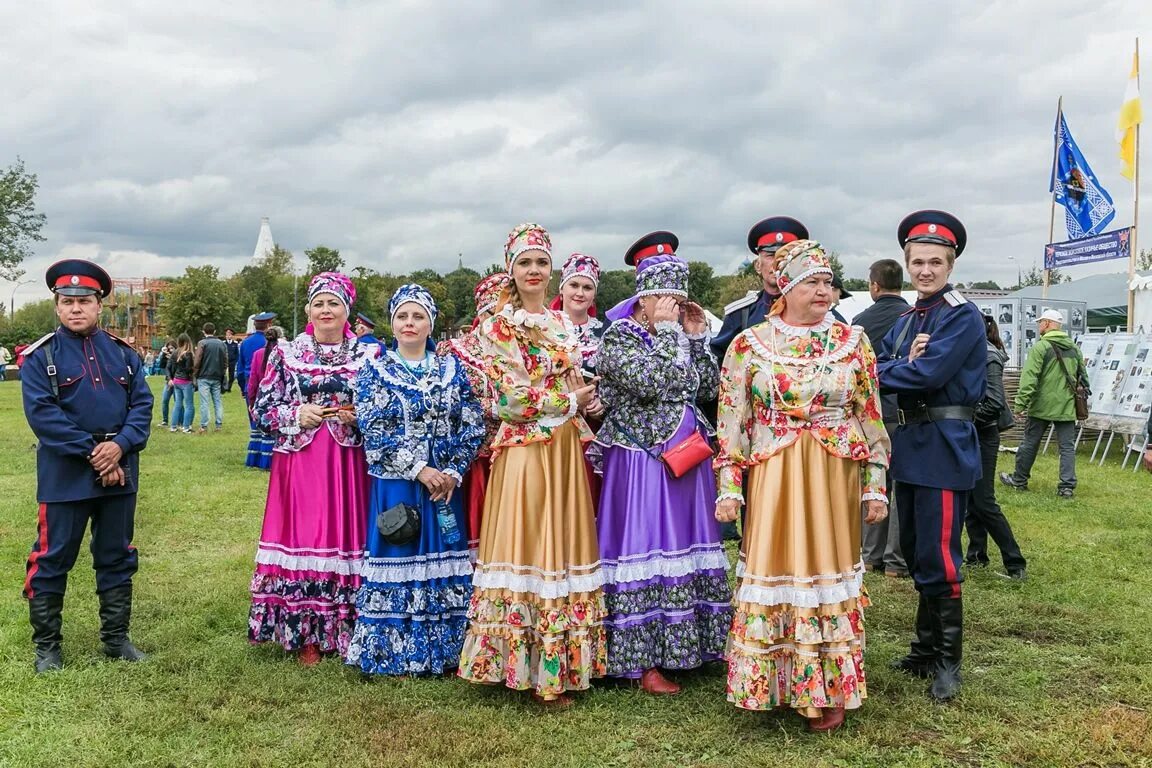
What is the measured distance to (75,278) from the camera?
4.80 meters

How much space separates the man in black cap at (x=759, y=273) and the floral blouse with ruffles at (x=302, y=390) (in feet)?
6.91

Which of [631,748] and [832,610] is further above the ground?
[832,610]

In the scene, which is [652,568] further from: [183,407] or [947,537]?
[183,407]

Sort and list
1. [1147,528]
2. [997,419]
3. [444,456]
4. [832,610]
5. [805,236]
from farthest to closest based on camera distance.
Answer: [1147,528] < [997,419] < [805,236] < [444,456] < [832,610]

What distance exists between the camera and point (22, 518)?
864 centimetres

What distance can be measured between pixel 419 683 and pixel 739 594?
5.85 ft

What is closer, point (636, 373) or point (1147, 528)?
point (636, 373)

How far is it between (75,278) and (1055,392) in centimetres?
981

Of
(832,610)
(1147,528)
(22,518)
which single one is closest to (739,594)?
(832,610)

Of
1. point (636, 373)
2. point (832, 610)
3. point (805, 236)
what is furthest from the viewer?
point (805, 236)

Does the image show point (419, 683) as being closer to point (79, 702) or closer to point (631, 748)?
point (631, 748)

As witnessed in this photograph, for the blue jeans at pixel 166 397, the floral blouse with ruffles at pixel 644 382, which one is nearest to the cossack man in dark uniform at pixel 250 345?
the blue jeans at pixel 166 397

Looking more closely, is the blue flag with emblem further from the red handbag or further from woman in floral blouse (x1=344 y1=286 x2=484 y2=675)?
woman in floral blouse (x1=344 y1=286 x2=484 y2=675)

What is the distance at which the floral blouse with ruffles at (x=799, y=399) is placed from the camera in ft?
13.1
